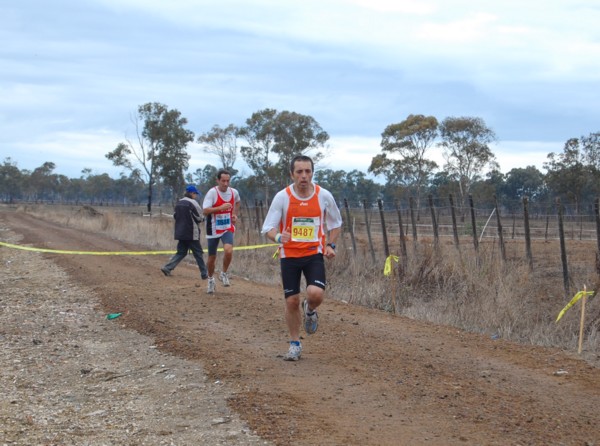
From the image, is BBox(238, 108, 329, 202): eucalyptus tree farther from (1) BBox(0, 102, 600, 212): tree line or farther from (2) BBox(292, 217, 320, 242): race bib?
(2) BBox(292, 217, 320, 242): race bib

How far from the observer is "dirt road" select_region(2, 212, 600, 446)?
4609mm

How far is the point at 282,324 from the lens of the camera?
27.8 ft

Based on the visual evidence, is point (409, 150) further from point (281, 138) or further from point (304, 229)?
point (304, 229)

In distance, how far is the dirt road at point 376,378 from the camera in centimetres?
461

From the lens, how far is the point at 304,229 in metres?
6.31

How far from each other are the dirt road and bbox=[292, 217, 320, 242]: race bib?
3.64 ft

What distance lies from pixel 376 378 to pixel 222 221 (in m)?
5.30

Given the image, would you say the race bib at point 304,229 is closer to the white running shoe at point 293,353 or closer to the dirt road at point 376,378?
the white running shoe at point 293,353

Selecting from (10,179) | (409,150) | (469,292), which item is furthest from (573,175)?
(10,179)

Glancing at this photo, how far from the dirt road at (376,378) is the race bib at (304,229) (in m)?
1.11

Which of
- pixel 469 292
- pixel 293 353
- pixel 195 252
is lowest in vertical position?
pixel 469 292

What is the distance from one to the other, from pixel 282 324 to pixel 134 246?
50.8 feet

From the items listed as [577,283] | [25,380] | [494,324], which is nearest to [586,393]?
[494,324]

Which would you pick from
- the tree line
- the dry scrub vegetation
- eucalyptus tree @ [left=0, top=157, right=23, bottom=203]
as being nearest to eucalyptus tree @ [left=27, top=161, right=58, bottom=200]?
eucalyptus tree @ [left=0, top=157, right=23, bottom=203]
